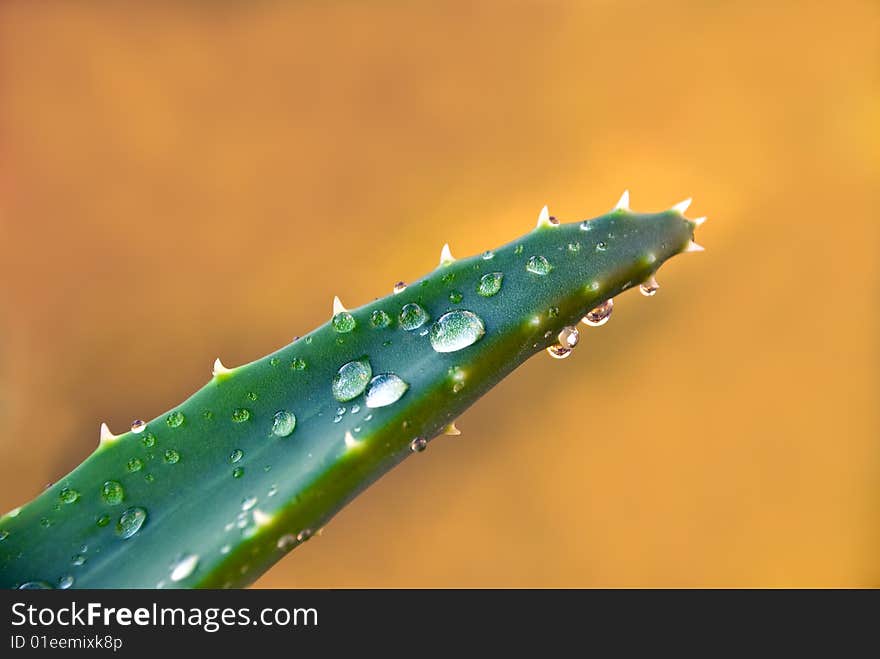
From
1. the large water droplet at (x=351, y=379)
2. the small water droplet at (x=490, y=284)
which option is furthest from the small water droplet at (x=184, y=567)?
the small water droplet at (x=490, y=284)

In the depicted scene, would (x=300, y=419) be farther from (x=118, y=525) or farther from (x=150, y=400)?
(x=150, y=400)

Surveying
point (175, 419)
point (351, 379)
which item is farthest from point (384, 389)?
point (175, 419)

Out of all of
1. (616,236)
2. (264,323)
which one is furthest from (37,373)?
(616,236)

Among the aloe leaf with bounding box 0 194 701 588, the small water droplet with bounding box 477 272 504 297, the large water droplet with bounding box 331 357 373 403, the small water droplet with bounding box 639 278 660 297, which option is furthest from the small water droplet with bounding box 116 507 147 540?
the small water droplet with bounding box 639 278 660 297

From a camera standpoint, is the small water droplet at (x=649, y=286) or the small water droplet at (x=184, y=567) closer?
the small water droplet at (x=184, y=567)

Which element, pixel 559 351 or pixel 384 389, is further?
pixel 559 351

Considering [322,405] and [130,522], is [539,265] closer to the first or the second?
[322,405]

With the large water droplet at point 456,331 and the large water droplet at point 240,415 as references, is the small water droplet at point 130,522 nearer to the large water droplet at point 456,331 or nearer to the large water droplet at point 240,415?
the large water droplet at point 240,415
